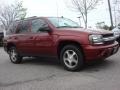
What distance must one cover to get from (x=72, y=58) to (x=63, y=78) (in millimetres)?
876

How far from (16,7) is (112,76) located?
43368 millimetres

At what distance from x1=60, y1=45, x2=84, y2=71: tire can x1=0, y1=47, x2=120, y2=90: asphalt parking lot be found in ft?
0.61

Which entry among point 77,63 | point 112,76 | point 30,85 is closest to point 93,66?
point 77,63

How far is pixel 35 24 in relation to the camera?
7.72 meters

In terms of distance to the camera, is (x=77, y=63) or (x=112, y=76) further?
(x=77, y=63)

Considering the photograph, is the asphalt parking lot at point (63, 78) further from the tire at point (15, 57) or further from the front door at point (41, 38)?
the tire at point (15, 57)

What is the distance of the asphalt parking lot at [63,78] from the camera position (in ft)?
16.9

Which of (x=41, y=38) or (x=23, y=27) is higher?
(x=23, y=27)

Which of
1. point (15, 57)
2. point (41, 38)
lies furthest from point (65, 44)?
point (15, 57)

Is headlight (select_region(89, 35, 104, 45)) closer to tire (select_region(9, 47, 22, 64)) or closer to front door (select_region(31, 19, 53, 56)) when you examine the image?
front door (select_region(31, 19, 53, 56))

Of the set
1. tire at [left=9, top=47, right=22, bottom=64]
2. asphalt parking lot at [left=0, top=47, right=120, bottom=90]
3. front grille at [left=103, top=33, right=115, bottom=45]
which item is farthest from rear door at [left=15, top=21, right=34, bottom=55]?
front grille at [left=103, top=33, right=115, bottom=45]

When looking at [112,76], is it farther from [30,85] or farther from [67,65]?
[30,85]

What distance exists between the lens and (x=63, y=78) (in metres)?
5.87

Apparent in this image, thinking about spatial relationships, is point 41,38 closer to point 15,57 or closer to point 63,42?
point 63,42
